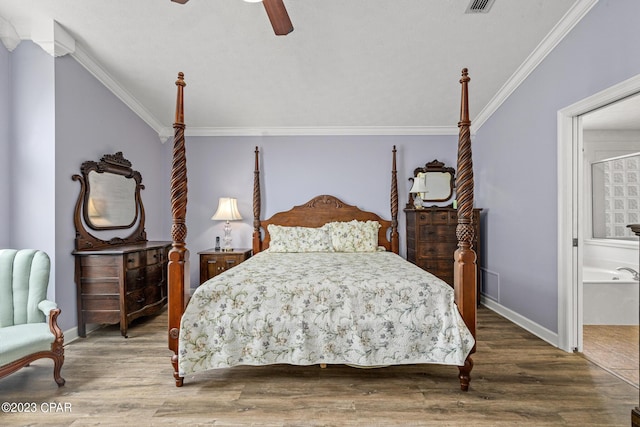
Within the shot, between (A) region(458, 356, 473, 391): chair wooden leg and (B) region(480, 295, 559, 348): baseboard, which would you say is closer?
(A) region(458, 356, 473, 391): chair wooden leg

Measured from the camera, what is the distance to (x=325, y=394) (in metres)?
2.12

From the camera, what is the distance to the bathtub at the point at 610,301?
3240 millimetres

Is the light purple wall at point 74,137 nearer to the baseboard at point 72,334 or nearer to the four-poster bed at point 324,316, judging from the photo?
the baseboard at point 72,334

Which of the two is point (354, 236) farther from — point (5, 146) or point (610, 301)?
point (5, 146)

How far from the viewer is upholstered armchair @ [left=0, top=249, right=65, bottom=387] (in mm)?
2182

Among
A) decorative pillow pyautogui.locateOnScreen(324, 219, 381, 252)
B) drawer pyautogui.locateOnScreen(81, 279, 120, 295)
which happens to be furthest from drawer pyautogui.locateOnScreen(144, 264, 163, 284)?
decorative pillow pyautogui.locateOnScreen(324, 219, 381, 252)

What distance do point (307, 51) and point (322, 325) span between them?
256 cm

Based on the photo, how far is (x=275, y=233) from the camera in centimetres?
420

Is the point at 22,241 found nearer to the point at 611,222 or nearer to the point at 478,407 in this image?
the point at 478,407

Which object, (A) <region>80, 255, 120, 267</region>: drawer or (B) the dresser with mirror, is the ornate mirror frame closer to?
(A) <region>80, 255, 120, 267</region>: drawer

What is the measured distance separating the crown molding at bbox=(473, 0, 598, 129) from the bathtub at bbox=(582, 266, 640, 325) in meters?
2.22

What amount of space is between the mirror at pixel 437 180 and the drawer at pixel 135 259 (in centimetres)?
361

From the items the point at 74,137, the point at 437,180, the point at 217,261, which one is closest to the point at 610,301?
the point at 437,180

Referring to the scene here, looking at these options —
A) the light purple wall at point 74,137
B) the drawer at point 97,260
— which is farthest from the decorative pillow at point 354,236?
the light purple wall at point 74,137
